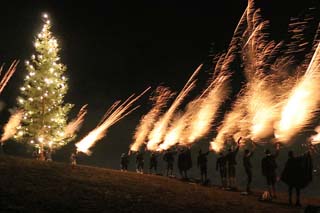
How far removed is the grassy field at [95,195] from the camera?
14633 mm

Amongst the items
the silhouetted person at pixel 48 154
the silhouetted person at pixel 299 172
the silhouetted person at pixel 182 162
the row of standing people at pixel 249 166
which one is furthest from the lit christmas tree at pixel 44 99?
the silhouetted person at pixel 299 172

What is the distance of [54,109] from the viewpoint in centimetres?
3878

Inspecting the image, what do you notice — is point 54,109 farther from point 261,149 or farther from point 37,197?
point 261,149

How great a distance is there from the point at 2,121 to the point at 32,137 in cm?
1706

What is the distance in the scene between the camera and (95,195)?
1647 cm

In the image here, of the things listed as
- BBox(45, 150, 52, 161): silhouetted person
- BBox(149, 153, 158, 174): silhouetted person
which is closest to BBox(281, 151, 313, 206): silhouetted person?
BBox(149, 153, 158, 174): silhouetted person

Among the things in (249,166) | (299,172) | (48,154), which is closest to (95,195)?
(299,172)

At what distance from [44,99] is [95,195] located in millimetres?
23547

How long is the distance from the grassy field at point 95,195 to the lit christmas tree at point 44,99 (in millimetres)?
16583

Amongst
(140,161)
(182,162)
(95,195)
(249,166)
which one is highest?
(140,161)

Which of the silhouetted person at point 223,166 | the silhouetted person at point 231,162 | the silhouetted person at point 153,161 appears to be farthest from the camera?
the silhouetted person at point 153,161

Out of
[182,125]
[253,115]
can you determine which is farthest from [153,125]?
[253,115]

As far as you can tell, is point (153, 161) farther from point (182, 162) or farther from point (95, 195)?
point (95, 195)

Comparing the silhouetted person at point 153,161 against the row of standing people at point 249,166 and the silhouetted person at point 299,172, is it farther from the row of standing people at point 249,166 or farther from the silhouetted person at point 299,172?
the silhouetted person at point 299,172
